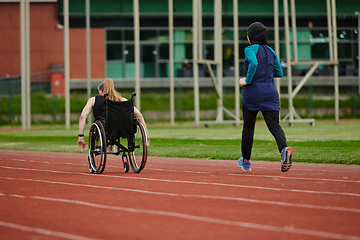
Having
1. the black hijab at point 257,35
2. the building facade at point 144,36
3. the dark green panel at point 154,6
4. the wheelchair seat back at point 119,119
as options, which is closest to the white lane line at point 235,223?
the wheelchair seat back at point 119,119

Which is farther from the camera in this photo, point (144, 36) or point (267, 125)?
point (144, 36)

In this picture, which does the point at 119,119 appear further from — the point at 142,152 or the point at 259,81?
the point at 259,81

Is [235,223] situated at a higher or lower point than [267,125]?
lower

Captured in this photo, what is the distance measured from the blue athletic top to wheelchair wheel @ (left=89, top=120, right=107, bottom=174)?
6.75 feet

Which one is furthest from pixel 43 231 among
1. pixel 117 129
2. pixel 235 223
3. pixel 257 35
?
pixel 257 35

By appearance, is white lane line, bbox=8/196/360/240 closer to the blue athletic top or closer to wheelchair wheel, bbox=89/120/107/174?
wheelchair wheel, bbox=89/120/107/174

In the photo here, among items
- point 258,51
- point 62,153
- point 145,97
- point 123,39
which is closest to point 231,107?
point 145,97

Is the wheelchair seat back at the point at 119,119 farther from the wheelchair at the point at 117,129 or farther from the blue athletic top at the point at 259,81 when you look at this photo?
the blue athletic top at the point at 259,81

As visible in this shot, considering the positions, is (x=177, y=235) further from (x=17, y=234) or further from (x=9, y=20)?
(x=9, y=20)

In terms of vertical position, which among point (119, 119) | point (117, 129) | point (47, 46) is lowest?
point (117, 129)

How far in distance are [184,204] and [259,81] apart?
3.13 metres

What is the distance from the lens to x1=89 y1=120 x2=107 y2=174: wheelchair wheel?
854 centimetres

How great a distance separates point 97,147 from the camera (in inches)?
349

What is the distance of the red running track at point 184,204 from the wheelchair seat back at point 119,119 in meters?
0.61
